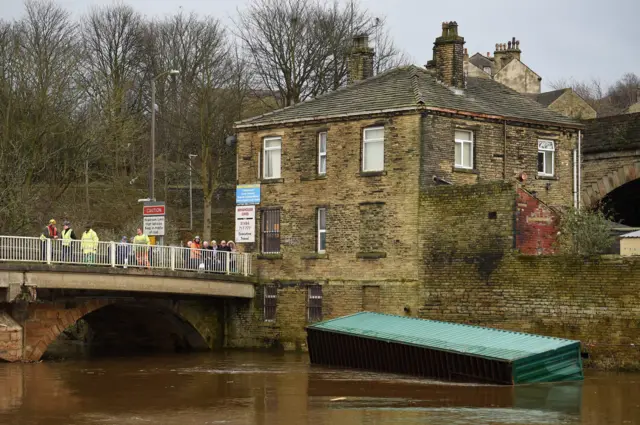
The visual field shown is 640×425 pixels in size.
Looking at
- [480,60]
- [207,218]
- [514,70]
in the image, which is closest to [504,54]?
[514,70]

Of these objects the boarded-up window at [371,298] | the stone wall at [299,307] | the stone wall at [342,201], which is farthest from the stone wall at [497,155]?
the boarded-up window at [371,298]

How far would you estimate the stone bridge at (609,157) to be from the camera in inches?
1960

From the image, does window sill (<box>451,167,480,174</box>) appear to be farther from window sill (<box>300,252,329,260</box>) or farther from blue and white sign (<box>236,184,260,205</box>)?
blue and white sign (<box>236,184,260,205</box>)

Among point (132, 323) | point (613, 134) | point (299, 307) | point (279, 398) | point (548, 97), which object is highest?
point (548, 97)

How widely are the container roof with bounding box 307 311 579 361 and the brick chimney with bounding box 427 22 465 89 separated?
33.2 ft

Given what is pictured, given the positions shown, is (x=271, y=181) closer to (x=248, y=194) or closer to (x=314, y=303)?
(x=248, y=194)

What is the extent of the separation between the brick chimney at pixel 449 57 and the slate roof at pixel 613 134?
26.1 ft

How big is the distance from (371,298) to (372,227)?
2.41m

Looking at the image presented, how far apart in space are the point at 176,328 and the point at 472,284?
11.9 metres

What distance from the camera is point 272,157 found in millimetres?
46281

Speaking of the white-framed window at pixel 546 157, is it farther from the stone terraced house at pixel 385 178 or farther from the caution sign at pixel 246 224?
the caution sign at pixel 246 224

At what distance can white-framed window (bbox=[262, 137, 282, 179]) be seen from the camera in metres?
46.0

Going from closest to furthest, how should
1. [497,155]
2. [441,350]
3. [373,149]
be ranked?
[441,350], [373,149], [497,155]

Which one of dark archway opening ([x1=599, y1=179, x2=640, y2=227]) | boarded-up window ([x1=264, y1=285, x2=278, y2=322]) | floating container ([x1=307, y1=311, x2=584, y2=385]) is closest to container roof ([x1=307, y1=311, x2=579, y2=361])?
floating container ([x1=307, y1=311, x2=584, y2=385])
